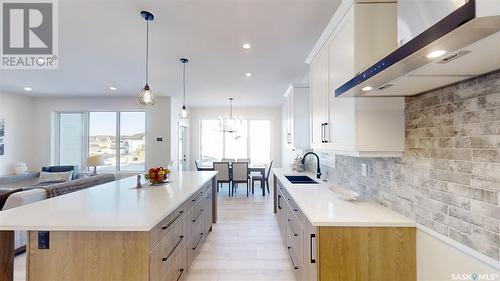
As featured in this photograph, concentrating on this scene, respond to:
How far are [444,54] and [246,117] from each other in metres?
7.39

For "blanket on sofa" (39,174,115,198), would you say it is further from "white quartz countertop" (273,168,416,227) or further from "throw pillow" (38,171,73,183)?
"white quartz countertop" (273,168,416,227)

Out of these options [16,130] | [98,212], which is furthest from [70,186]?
[16,130]

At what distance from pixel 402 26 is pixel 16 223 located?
8.46 feet

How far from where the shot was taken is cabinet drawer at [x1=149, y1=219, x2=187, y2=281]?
1.56 m

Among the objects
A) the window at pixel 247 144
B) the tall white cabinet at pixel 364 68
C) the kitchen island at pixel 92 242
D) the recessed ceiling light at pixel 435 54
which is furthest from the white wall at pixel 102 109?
the recessed ceiling light at pixel 435 54

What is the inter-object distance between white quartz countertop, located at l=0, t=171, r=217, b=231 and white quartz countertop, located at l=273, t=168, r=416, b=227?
42.2 inches

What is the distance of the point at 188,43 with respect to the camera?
288cm

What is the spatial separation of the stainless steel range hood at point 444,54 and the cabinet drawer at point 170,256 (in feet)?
5.43

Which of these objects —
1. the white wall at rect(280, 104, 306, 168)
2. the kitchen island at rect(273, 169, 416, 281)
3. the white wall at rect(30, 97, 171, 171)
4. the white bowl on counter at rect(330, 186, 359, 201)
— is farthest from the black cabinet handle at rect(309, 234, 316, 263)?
the white wall at rect(30, 97, 171, 171)

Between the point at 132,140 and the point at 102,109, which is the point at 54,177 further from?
the point at 102,109

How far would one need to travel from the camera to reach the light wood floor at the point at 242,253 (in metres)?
2.48

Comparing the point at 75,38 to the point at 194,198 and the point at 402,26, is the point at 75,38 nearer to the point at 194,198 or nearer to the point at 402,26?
the point at 194,198

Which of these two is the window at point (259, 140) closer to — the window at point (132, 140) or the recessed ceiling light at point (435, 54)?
the window at point (132, 140)

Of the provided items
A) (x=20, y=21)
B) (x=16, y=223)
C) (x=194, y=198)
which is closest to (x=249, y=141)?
→ (x=194, y=198)
